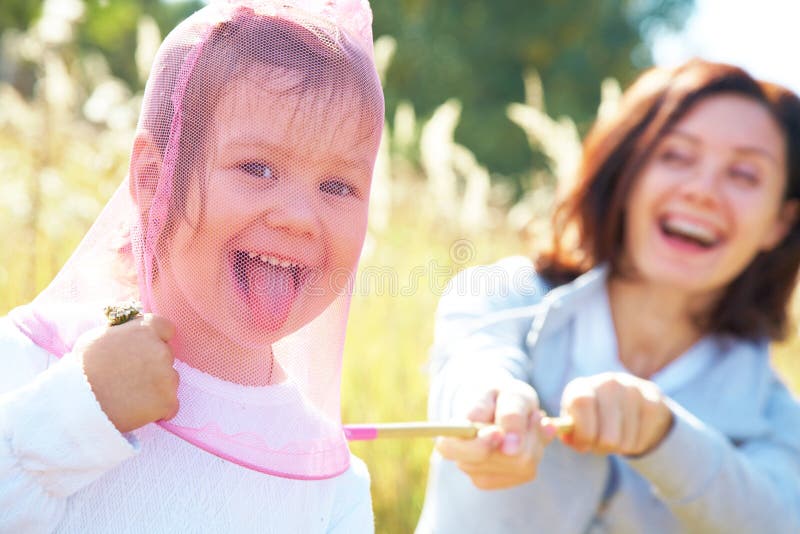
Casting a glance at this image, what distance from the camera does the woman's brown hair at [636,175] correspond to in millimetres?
1896

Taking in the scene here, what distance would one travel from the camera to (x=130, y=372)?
3.07ft

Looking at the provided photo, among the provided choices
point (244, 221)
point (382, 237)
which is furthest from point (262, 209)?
point (382, 237)

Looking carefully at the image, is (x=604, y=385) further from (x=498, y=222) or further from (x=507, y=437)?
(x=498, y=222)

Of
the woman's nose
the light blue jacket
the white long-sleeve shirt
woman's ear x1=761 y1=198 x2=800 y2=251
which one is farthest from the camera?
woman's ear x1=761 y1=198 x2=800 y2=251

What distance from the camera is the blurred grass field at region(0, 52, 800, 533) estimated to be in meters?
2.17

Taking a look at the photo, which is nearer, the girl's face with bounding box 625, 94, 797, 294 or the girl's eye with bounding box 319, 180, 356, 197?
the girl's eye with bounding box 319, 180, 356, 197

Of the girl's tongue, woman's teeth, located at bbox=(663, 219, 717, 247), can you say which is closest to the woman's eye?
woman's teeth, located at bbox=(663, 219, 717, 247)

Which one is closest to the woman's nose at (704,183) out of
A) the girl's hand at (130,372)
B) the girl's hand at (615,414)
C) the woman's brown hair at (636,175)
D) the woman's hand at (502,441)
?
the woman's brown hair at (636,175)

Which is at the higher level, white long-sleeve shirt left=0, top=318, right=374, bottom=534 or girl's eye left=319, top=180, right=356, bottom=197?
girl's eye left=319, top=180, right=356, bottom=197

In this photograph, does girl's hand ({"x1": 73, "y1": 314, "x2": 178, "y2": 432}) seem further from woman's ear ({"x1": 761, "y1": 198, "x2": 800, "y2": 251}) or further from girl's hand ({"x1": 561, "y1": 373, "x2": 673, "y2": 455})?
woman's ear ({"x1": 761, "y1": 198, "x2": 800, "y2": 251})

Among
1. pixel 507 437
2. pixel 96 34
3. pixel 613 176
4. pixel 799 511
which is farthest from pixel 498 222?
pixel 96 34

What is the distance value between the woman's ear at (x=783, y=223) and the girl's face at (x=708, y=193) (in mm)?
99

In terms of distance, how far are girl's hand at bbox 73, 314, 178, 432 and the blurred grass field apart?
36.0 inches

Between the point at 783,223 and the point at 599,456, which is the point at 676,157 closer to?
the point at 783,223
